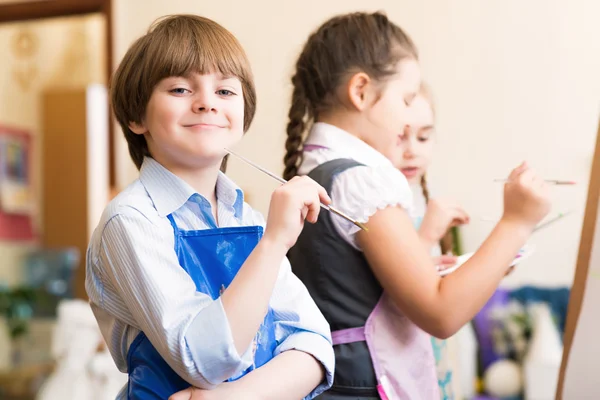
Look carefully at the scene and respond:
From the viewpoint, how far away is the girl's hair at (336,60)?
123cm

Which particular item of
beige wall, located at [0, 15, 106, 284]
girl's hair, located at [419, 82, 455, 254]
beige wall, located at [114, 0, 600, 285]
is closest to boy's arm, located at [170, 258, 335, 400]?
girl's hair, located at [419, 82, 455, 254]

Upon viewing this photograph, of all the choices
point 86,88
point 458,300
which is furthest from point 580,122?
point 86,88

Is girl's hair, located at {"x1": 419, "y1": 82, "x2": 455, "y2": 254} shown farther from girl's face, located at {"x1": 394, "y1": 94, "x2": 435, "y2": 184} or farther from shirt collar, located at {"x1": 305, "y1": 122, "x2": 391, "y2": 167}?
shirt collar, located at {"x1": 305, "y1": 122, "x2": 391, "y2": 167}

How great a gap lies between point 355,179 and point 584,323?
0.43 metres

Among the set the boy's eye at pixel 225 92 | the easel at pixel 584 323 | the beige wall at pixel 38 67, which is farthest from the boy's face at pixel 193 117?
the beige wall at pixel 38 67

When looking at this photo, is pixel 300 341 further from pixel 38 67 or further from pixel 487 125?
pixel 38 67

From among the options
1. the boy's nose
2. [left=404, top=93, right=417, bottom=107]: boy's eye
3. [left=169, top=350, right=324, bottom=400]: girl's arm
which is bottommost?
[left=169, top=350, right=324, bottom=400]: girl's arm

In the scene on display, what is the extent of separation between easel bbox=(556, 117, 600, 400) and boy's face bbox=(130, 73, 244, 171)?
61 cm

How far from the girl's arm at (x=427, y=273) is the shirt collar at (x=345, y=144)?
114 mm

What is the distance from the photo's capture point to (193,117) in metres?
0.89

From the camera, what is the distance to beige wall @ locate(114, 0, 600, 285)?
2672mm

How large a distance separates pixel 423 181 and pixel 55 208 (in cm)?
458

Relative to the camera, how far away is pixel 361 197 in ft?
→ 3.61

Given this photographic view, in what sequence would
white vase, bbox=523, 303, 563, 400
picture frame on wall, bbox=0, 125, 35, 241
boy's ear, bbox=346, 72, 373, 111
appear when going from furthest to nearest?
1. picture frame on wall, bbox=0, 125, 35, 241
2. white vase, bbox=523, 303, 563, 400
3. boy's ear, bbox=346, 72, 373, 111
